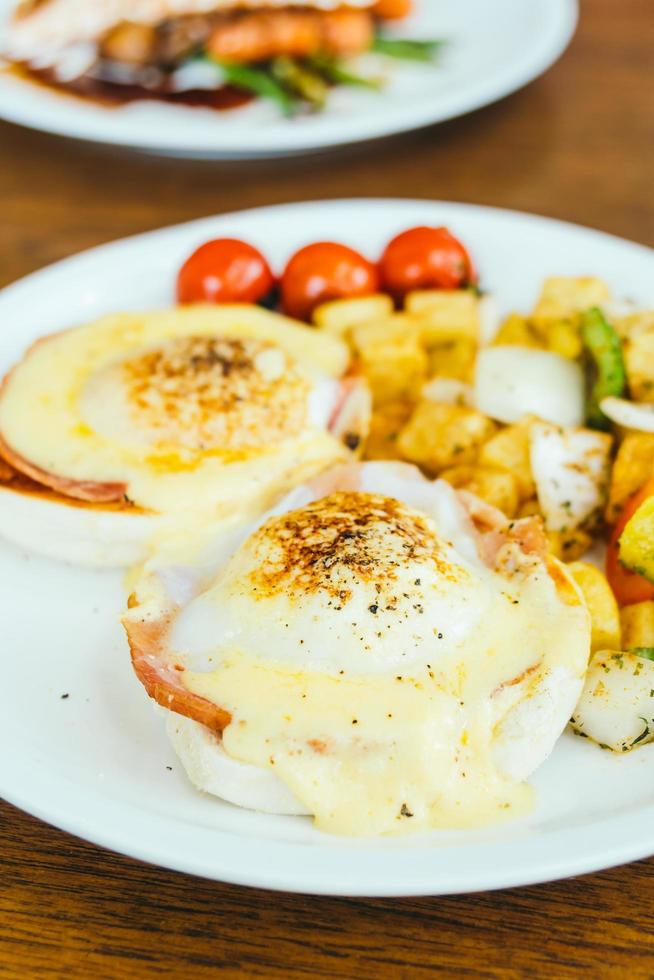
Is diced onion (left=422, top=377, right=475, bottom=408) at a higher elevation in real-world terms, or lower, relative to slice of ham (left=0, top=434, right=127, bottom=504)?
higher

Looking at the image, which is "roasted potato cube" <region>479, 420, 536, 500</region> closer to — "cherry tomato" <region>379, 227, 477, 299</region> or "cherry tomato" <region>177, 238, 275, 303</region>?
"cherry tomato" <region>379, 227, 477, 299</region>

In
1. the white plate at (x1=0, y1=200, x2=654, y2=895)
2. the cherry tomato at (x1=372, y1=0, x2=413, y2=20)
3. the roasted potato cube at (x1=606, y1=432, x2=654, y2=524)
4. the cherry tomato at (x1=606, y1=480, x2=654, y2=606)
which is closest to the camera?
the white plate at (x1=0, y1=200, x2=654, y2=895)

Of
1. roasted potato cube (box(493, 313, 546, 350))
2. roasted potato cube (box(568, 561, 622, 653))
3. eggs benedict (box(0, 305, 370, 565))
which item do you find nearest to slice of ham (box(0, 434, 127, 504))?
eggs benedict (box(0, 305, 370, 565))

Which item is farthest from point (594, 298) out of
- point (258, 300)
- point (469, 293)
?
point (258, 300)

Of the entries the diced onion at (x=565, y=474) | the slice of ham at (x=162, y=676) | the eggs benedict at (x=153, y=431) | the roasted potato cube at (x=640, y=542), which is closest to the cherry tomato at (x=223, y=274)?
the eggs benedict at (x=153, y=431)

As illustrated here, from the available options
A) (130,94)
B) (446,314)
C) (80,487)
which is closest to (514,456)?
(446,314)

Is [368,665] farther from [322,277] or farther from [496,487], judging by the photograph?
[322,277]
